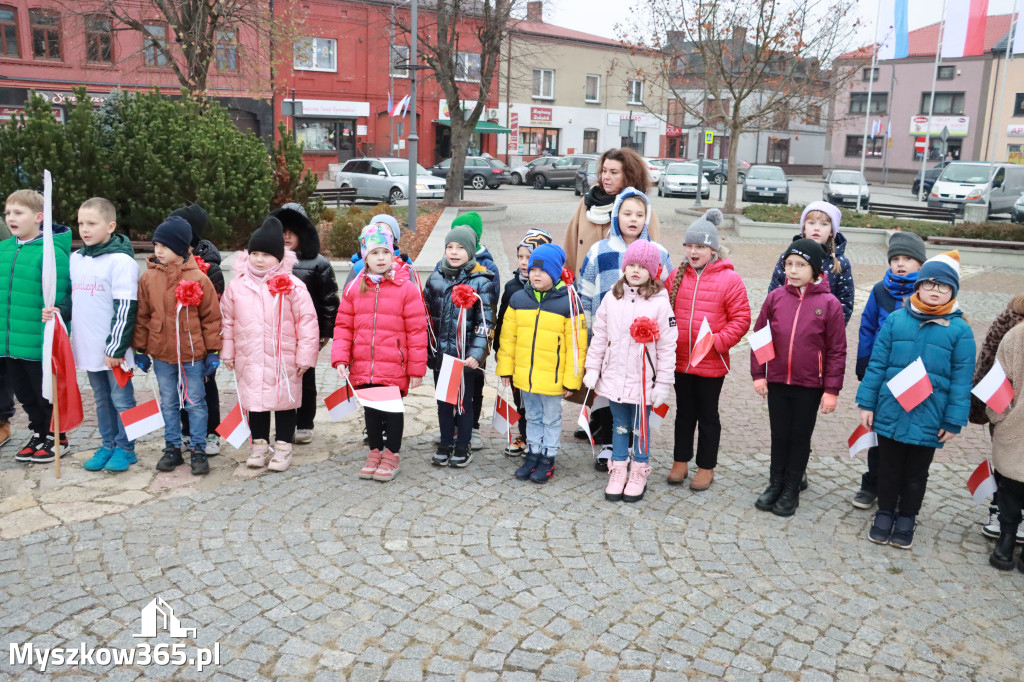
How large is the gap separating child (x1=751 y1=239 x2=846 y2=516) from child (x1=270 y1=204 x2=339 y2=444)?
298 centimetres

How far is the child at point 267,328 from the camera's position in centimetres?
528

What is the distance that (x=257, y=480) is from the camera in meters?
5.32

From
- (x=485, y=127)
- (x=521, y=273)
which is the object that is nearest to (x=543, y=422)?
(x=521, y=273)

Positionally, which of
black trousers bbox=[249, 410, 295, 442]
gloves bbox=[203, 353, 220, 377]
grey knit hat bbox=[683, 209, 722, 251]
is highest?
grey knit hat bbox=[683, 209, 722, 251]

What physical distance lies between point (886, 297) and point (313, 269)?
380 cm

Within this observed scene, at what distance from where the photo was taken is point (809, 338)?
4746 mm

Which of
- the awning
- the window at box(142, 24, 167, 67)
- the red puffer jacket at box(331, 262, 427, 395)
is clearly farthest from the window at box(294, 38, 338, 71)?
the red puffer jacket at box(331, 262, 427, 395)

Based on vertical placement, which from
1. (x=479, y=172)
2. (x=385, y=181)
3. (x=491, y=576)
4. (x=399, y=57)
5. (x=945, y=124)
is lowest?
(x=491, y=576)

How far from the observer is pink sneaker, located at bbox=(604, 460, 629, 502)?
508cm

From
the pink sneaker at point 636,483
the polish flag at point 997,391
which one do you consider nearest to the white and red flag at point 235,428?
the pink sneaker at point 636,483

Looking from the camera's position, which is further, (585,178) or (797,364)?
(585,178)

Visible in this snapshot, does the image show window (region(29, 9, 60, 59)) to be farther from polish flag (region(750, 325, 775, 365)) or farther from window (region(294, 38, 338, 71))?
polish flag (region(750, 325, 775, 365))

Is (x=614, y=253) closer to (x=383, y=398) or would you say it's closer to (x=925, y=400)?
(x=383, y=398)

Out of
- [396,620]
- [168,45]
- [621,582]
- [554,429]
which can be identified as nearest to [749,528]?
[621,582]
